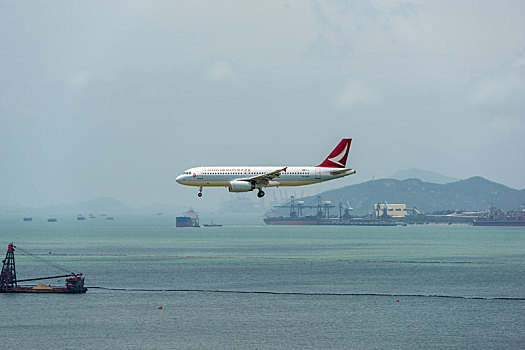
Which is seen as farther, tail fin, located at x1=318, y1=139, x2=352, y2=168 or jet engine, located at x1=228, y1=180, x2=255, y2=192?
tail fin, located at x1=318, y1=139, x2=352, y2=168

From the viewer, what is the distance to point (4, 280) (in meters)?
200

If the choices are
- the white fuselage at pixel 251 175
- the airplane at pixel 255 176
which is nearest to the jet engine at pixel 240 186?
the airplane at pixel 255 176

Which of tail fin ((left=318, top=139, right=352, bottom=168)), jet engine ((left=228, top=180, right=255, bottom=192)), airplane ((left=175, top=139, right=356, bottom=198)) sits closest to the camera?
jet engine ((left=228, top=180, right=255, bottom=192))

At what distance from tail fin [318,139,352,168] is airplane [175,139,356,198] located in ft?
20.8

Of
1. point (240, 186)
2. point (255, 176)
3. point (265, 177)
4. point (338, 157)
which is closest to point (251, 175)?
point (255, 176)

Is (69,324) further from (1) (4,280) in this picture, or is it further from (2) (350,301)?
(2) (350,301)

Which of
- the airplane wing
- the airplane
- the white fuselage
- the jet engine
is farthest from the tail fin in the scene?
the jet engine

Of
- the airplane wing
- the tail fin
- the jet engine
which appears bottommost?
the jet engine

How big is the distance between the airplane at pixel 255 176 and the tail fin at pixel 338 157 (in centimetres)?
634

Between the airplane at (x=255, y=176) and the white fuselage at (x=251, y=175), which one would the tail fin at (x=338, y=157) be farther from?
the white fuselage at (x=251, y=175)

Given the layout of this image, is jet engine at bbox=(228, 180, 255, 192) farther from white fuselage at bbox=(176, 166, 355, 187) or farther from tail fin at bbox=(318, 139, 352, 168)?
tail fin at bbox=(318, 139, 352, 168)

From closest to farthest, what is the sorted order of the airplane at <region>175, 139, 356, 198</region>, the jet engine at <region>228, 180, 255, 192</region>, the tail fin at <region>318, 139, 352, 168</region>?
the jet engine at <region>228, 180, 255, 192</region> → the airplane at <region>175, 139, 356, 198</region> → the tail fin at <region>318, 139, 352, 168</region>

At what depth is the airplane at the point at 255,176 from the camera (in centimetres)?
14275

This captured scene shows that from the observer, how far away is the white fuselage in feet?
470
